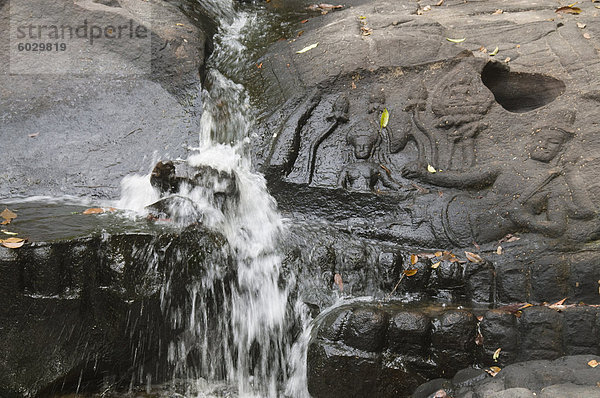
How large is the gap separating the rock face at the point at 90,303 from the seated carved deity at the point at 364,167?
1.24 metres

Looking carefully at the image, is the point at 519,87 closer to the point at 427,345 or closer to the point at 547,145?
the point at 547,145

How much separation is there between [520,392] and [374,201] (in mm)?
1851

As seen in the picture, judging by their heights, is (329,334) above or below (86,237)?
below

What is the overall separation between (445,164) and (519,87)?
1.37 m

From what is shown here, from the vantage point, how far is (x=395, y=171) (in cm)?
456

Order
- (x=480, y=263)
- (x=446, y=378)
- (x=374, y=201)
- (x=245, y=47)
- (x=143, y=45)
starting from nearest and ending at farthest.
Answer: (x=446, y=378) → (x=480, y=263) → (x=374, y=201) → (x=143, y=45) → (x=245, y=47)

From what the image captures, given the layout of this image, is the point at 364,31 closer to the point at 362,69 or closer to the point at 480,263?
the point at 362,69

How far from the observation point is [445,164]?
4.45 metres

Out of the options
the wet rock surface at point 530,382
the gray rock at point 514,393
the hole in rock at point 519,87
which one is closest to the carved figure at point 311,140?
the hole in rock at point 519,87

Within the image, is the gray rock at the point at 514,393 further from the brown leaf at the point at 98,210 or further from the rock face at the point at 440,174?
the brown leaf at the point at 98,210

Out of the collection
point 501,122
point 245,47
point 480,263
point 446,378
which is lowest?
point 446,378

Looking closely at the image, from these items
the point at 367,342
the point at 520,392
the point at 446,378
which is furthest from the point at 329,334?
the point at 520,392

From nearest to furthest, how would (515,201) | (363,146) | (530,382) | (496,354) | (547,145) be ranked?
1. (530,382)
2. (496,354)
3. (515,201)
4. (547,145)
5. (363,146)

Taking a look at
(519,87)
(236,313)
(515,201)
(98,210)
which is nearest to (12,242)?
(98,210)
